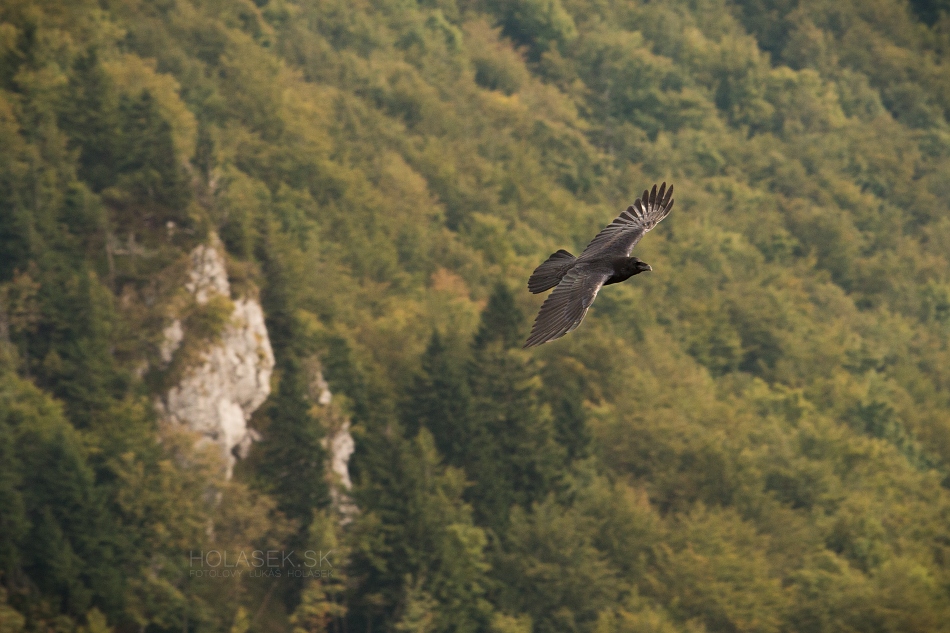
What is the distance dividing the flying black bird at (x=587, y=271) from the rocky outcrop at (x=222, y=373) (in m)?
51.0

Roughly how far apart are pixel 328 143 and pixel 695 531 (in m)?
47.7

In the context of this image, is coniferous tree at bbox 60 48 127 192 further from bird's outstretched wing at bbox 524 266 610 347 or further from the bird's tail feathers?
bird's outstretched wing at bbox 524 266 610 347

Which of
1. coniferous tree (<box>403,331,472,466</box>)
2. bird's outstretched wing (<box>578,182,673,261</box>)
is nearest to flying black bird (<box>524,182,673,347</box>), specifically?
bird's outstretched wing (<box>578,182,673,261</box>)

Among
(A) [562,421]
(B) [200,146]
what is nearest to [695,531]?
(A) [562,421]

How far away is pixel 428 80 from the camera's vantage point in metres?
137

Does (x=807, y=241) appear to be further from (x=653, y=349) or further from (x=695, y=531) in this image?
(x=695, y=531)

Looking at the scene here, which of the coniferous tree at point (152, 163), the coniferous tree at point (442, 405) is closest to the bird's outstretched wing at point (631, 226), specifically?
the coniferous tree at point (442, 405)

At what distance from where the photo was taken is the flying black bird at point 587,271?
2030cm

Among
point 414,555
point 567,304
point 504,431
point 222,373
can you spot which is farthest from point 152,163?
point 567,304

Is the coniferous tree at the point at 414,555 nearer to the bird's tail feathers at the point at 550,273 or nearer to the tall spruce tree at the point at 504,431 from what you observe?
the tall spruce tree at the point at 504,431

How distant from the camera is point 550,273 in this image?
2191 centimetres

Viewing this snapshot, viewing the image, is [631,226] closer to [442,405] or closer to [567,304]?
[567,304]

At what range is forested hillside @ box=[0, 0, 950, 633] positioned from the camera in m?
67.7

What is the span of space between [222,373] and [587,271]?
181ft
